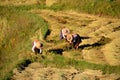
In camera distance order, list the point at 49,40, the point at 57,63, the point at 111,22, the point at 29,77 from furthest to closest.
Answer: the point at 111,22, the point at 49,40, the point at 57,63, the point at 29,77

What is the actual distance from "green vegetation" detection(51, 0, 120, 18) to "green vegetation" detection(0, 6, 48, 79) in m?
2.38

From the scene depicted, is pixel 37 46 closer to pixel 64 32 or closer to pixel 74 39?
pixel 74 39

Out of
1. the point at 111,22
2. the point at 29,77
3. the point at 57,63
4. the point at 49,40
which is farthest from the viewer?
the point at 111,22

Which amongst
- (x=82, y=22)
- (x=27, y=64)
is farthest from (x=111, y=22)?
(x=27, y=64)

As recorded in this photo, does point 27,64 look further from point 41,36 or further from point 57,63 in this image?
point 41,36

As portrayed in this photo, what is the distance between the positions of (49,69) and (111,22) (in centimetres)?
687

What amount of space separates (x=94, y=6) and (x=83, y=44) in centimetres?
481

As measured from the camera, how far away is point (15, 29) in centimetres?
2088

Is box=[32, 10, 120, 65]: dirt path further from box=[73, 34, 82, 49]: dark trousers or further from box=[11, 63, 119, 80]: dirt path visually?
box=[11, 63, 119, 80]: dirt path

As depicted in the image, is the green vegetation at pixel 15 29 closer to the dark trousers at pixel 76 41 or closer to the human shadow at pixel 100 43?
the dark trousers at pixel 76 41

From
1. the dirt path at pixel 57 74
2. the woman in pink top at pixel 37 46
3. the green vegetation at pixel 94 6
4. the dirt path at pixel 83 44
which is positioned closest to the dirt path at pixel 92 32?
the dirt path at pixel 83 44

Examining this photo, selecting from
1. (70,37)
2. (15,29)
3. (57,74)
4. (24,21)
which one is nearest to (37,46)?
(70,37)

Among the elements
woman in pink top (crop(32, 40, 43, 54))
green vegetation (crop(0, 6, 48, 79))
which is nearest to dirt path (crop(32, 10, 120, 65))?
green vegetation (crop(0, 6, 48, 79))

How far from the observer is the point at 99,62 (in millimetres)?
15375
